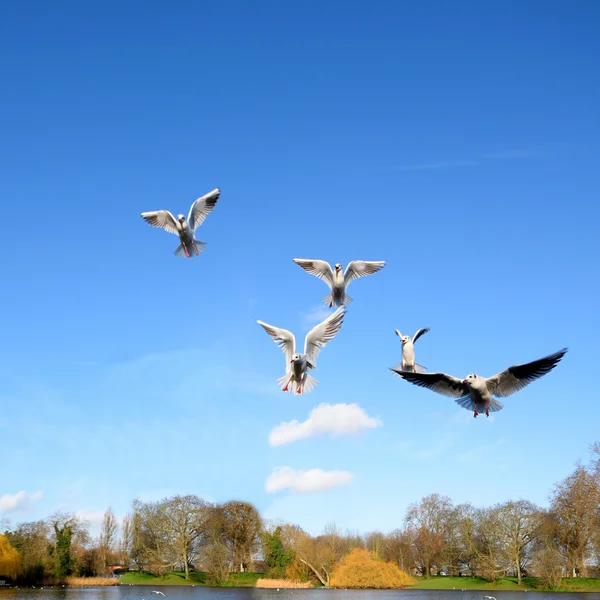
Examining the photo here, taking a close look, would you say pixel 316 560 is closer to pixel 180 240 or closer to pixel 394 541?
pixel 394 541

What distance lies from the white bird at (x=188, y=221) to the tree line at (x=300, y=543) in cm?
5067

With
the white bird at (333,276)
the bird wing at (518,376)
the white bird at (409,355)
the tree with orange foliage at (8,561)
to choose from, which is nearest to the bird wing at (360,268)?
the white bird at (333,276)

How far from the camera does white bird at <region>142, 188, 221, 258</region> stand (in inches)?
987

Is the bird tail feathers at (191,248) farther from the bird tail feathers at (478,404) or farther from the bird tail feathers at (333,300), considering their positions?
the bird tail feathers at (478,404)

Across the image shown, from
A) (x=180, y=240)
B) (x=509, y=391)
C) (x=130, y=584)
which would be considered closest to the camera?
(x=509, y=391)

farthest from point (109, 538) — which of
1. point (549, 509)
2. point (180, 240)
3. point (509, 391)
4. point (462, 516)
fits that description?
point (509, 391)

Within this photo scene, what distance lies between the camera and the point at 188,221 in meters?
25.0

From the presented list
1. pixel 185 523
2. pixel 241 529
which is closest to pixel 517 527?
pixel 241 529

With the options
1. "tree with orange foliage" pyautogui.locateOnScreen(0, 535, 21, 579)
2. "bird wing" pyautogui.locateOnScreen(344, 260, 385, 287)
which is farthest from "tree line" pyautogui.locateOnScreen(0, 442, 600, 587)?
"bird wing" pyautogui.locateOnScreen(344, 260, 385, 287)

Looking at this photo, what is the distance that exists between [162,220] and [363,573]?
52104 millimetres

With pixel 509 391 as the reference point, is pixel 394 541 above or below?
below

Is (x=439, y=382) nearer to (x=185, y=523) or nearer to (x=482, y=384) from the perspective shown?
(x=482, y=384)

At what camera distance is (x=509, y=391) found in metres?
20.9

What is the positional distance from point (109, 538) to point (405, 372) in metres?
76.5
